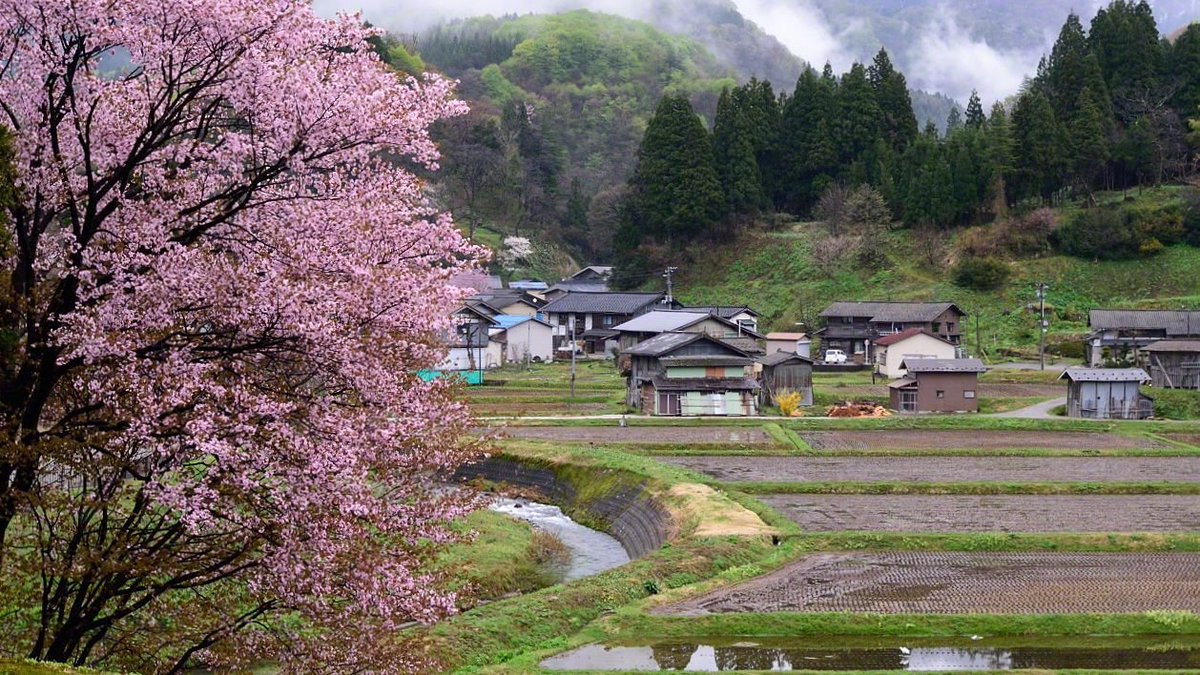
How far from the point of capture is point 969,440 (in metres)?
38.6

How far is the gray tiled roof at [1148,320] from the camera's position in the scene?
173 ft

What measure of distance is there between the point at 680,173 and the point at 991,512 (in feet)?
167

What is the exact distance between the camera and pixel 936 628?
667 inches

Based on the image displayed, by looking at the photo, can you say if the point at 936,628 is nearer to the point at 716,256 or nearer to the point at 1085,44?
the point at 716,256

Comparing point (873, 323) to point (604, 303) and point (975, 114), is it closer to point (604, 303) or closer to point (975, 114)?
point (604, 303)

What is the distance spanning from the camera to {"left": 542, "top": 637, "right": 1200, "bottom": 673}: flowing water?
15.5 metres

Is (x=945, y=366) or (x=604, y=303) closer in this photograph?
(x=945, y=366)

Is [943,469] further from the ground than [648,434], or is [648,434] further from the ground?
[648,434]

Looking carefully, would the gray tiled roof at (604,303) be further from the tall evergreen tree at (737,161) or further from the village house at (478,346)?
the tall evergreen tree at (737,161)

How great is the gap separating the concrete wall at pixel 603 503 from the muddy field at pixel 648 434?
2.43m

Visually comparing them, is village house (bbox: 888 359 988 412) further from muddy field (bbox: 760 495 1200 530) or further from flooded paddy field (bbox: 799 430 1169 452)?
muddy field (bbox: 760 495 1200 530)

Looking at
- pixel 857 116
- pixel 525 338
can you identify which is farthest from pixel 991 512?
pixel 857 116

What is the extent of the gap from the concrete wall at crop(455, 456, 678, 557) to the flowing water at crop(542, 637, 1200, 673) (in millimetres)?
6492

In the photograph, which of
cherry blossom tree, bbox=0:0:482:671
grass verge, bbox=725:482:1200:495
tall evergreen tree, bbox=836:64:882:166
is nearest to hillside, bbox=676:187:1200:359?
tall evergreen tree, bbox=836:64:882:166
